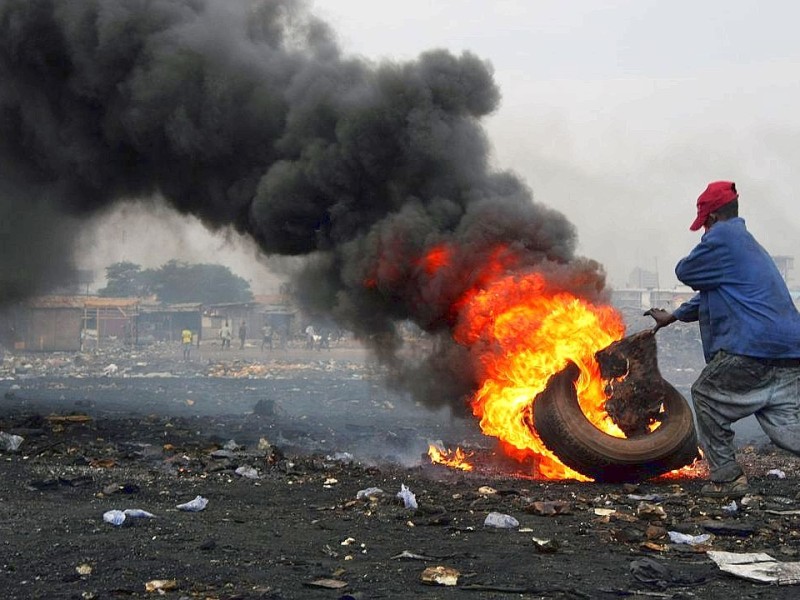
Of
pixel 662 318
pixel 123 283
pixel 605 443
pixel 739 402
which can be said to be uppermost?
pixel 123 283

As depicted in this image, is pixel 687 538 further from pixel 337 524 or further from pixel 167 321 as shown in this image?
pixel 167 321

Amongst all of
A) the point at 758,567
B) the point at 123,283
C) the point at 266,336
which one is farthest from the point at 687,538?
the point at 123,283

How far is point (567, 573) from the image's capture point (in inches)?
154

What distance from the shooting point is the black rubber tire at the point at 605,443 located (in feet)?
21.4

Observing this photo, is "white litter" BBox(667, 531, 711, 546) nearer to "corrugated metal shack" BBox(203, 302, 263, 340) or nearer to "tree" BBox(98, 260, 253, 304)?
"corrugated metal shack" BBox(203, 302, 263, 340)

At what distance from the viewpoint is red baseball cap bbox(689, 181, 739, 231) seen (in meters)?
6.29

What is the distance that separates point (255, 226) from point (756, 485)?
24.0 ft

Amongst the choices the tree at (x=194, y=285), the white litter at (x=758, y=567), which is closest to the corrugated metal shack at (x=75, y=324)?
the tree at (x=194, y=285)

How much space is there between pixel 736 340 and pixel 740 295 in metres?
0.34

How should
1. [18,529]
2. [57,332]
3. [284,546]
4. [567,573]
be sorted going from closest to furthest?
[567,573] < [284,546] < [18,529] < [57,332]

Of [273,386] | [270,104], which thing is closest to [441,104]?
[270,104]

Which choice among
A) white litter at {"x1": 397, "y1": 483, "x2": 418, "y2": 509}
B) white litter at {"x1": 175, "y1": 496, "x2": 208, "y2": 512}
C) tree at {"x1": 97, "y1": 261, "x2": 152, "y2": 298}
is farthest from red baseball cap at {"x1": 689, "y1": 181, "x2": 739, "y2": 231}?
tree at {"x1": 97, "y1": 261, "x2": 152, "y2": 298}

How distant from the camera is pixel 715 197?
6297 mm

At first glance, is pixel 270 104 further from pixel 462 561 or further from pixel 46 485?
pixel 462 561
